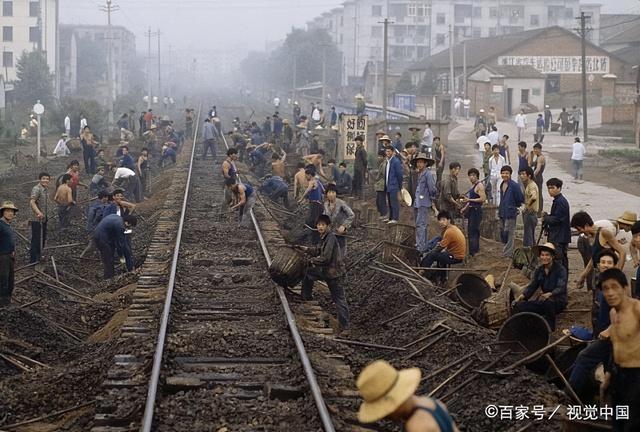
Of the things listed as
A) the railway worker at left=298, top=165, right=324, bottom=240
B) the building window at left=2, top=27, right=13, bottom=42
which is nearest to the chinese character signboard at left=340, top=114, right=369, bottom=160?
the railway worker at left=298, top=165, right=324, bottom=240

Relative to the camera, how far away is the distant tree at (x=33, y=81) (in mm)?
57531

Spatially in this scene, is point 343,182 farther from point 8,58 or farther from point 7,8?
point 7,8

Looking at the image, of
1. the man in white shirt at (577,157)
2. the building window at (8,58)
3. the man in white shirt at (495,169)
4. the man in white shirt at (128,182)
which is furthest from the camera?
the building window at (8,58)

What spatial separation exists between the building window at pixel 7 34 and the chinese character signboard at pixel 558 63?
1528 inches

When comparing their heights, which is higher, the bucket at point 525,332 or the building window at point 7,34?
the building window at point 7,34

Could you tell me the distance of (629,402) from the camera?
6.58 metres

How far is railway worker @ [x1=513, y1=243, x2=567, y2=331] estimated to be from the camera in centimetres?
965

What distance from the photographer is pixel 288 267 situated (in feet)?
38.1

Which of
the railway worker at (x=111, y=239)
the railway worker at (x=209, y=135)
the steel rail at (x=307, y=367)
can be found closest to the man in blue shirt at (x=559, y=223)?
the steel rail at (x=307, y=367)

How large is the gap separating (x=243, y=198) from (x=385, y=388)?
12.6 m

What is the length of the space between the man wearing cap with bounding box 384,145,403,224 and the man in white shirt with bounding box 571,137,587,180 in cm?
1041

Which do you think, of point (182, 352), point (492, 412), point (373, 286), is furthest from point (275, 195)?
point (492, 412)

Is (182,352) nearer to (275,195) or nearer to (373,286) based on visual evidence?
(373,286)

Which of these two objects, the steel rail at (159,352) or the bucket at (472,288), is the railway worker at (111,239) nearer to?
the steel rail at (159,352)
